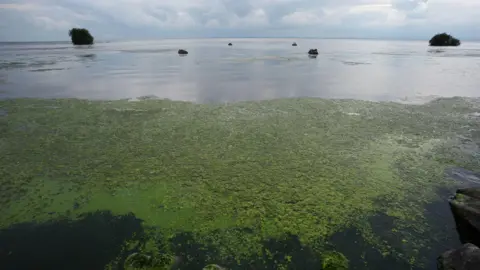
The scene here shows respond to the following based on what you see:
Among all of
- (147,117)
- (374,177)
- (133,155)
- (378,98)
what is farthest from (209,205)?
(378,98)

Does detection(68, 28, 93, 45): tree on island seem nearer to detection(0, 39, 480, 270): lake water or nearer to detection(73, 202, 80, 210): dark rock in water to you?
detection(0, 39, 480, 270): lake water

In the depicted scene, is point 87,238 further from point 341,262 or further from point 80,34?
point 80,34

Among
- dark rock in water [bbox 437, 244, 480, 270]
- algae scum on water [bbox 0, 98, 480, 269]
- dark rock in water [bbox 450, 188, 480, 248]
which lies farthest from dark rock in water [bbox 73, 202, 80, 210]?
dark rock in water [bbox 450, 188, 480, 248]

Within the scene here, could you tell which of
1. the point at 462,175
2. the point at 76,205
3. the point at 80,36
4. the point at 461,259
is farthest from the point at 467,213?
the point at 80,36

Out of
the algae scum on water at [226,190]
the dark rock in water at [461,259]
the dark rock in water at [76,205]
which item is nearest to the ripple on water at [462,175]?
the algae scum on water at [226,190]

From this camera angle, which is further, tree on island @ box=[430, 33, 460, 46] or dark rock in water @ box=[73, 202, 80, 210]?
tree on island @ box=[430, 33, 460, 46]

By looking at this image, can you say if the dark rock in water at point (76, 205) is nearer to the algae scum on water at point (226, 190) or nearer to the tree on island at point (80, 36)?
the algae scum on water at point (226, 190)
